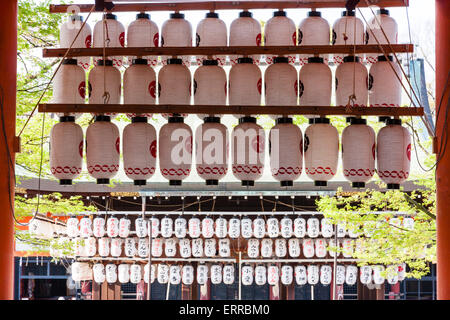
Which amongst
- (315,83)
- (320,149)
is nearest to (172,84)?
(315,83)

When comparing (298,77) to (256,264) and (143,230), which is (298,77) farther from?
(256,264)

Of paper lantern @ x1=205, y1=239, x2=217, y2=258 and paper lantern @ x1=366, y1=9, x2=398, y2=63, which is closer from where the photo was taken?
paper lantern @ x1=366, y1=9, x2=398, y2=63

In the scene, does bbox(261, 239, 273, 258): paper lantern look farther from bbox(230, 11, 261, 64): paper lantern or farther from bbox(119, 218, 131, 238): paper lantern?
bbox(230, 11, 261, 64): paper lantern

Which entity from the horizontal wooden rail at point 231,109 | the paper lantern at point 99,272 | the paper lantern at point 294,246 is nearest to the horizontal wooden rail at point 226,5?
the horizontal wooden rail at point 231,109

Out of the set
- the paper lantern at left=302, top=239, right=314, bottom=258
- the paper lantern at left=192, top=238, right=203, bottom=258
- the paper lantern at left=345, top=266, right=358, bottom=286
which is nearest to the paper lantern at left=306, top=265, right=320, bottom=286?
the paper lantern at left=302, top=239, right=314, bottom=258

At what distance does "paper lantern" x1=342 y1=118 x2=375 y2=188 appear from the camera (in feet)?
9.95

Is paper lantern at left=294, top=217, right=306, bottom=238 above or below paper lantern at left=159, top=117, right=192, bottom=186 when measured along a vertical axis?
below

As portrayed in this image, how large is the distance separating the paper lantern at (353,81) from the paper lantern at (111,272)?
9020 mm

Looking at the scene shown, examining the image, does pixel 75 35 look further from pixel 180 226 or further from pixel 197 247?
pixel 197 247

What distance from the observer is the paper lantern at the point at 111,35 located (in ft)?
10.8

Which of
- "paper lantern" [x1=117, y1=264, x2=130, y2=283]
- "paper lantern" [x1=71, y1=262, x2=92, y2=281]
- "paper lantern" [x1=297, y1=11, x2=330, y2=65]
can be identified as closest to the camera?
"paper lantern" [x1=297, y1=11, x2=330, y2=65]

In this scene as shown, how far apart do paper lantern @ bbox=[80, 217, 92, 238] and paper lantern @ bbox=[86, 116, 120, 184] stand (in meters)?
8.13

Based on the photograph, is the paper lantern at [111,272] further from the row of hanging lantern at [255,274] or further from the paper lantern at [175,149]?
the paper lantern at [175,149]
